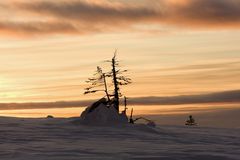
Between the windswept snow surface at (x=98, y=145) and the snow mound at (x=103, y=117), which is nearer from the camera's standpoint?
the windswept snow surface at (x=98, y=145)

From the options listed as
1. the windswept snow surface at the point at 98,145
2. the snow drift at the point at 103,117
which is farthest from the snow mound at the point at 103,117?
the windswept snow surface at the point at 98,145

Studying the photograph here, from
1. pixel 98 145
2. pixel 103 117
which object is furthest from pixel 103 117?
pixel 98 145

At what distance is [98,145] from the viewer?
1423 cm

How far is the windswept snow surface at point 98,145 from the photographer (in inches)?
466

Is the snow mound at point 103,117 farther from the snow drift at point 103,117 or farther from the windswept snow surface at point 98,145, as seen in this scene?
the windswept snow surface at point 98,145

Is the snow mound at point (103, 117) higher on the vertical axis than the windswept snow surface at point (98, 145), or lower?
higher

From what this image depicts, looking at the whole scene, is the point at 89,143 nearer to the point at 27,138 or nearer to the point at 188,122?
the point at 27,138

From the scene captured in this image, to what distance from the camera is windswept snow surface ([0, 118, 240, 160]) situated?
11844mm

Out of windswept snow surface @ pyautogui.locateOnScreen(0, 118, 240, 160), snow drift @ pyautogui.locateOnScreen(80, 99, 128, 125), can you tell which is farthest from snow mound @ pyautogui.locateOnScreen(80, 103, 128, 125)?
windswept snow surface @ pyautogui.locateOnScreen(0, 118, 240, 160)

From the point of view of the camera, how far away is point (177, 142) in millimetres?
16344

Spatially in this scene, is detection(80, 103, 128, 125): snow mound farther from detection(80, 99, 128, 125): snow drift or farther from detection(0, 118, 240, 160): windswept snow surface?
detection(0, 118, 240, 160): windswept snow surface

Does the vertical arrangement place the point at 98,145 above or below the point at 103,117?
below

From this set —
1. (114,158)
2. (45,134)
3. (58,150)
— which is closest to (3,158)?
(58,150)

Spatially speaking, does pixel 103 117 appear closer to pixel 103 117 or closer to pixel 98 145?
pixel 103 117
